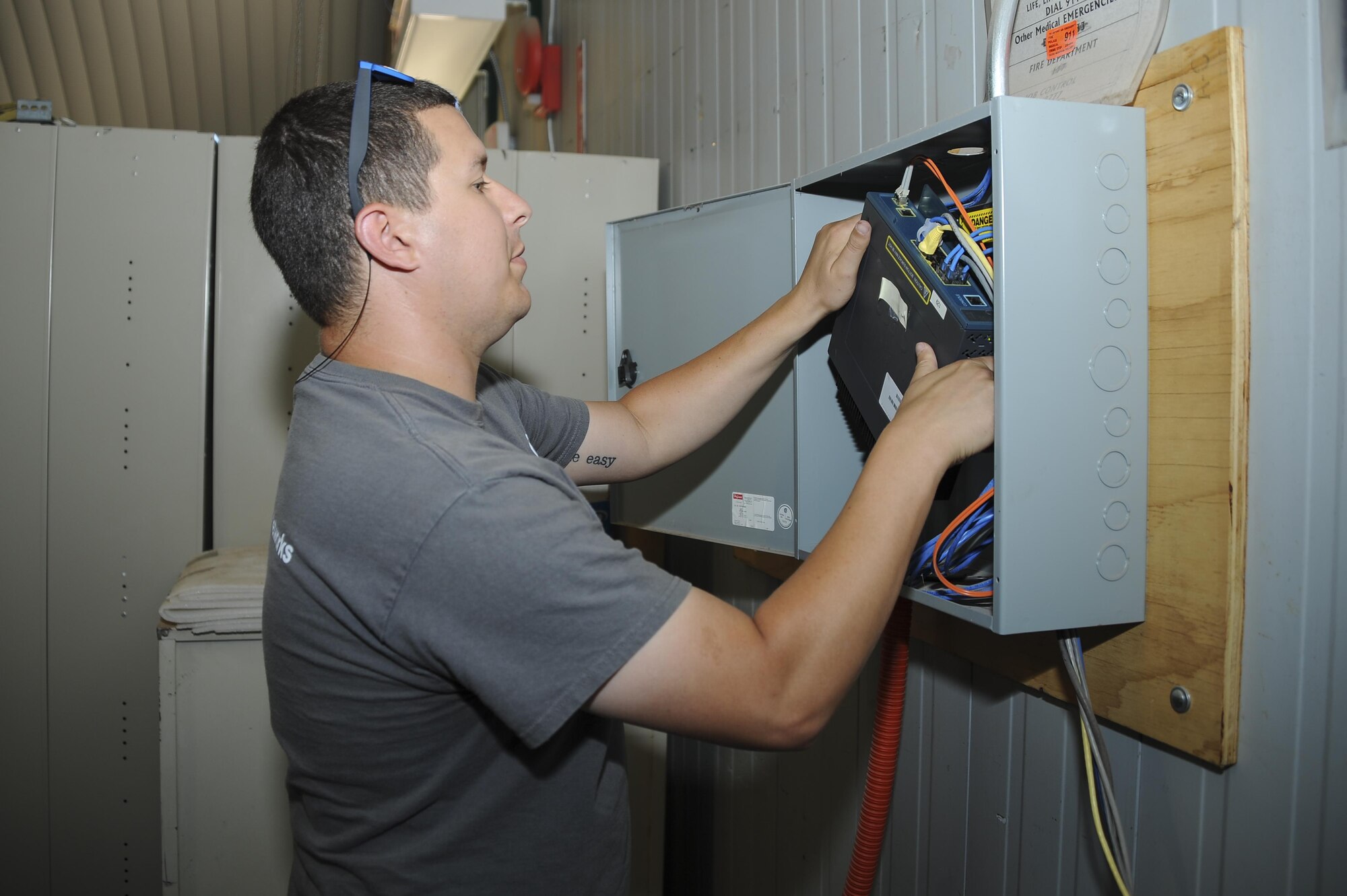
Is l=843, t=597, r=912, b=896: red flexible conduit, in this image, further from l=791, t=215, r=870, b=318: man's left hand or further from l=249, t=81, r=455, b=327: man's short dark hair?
l=249, t=81, r=455, b=327: man's short dark hair

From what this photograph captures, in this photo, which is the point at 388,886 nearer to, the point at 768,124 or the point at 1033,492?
the point at 1033,492

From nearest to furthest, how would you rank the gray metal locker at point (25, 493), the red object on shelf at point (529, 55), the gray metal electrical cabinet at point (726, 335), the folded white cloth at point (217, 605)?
the gray metal electrical cabinet at point (726, 335)
the folded white cloth at point (217, 605)
the gray metal locker at point (25, 493)
the red object on shelf at point (529, 55)

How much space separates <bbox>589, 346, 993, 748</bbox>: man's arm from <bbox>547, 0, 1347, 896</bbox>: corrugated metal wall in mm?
265

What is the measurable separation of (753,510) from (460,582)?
0.62 m

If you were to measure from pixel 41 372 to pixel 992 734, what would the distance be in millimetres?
2079

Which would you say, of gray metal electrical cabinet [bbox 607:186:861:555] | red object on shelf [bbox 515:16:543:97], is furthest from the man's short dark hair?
red object on shelf [bbox 515:16:543:97]

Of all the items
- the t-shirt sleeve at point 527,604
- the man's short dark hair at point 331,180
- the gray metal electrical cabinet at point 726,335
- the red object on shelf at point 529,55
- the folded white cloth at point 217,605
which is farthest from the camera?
the red object on shelf at point 529,55

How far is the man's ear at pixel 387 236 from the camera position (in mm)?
940

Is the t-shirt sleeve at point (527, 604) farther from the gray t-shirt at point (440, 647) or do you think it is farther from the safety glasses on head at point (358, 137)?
the safety glasses on head at point (358, 137)

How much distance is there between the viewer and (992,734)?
3.75 ft

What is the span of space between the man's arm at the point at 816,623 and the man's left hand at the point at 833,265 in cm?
24

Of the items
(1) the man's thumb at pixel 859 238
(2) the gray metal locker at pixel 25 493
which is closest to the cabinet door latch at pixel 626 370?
(1) the man's thumb at pixel 859 238

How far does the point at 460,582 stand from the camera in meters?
0.75

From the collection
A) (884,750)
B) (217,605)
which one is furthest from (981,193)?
(217,605)
